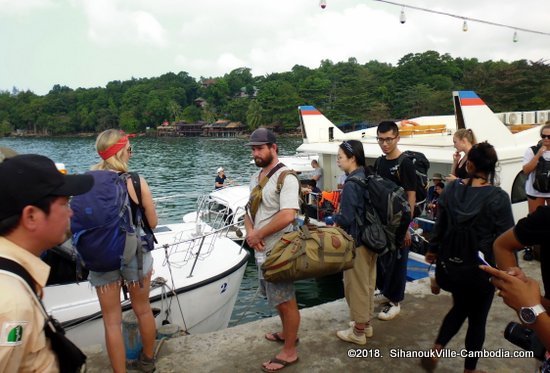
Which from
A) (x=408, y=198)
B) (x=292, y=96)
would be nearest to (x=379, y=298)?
(x=408, y=198)

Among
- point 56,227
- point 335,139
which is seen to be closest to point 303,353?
point 56,227

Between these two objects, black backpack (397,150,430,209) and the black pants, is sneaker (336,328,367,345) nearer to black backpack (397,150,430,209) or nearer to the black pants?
the black pants

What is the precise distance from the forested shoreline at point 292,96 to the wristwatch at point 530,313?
56.3 m

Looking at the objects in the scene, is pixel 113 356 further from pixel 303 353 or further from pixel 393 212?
pixel 393 212

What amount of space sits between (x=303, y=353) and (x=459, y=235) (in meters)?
1.63

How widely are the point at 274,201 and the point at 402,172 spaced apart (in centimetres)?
153

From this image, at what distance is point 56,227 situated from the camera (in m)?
1.43

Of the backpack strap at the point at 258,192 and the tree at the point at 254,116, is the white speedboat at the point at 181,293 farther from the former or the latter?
the tree at the point at 254,116

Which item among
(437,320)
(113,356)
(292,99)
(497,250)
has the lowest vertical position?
(437,320)

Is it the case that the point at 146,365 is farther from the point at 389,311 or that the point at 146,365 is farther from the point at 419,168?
the point at 419,168

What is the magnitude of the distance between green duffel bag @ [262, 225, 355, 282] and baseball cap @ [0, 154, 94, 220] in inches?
65.4

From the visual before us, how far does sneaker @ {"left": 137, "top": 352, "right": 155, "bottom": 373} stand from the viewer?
10.1ft

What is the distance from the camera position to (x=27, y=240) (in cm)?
137

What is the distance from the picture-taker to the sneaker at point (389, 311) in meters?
3.87
